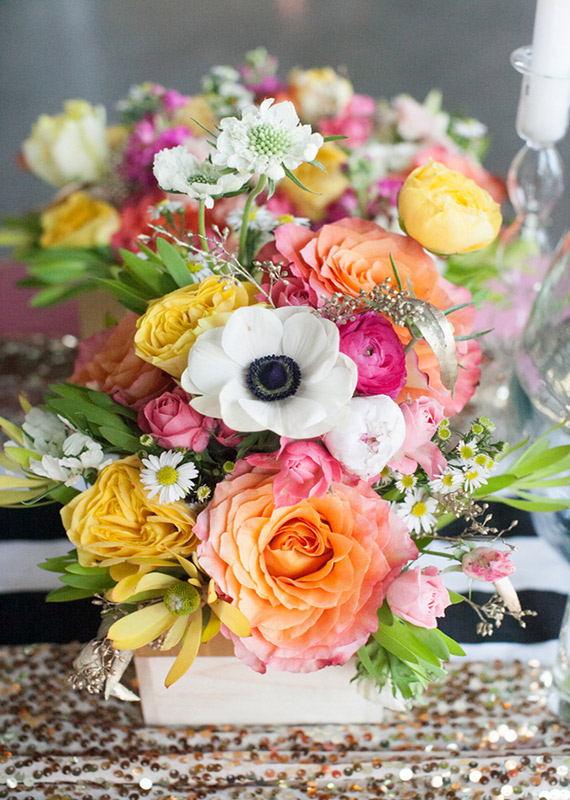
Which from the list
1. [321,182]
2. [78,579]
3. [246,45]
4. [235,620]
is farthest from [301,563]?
[246,45]

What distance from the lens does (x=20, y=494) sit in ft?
1.71

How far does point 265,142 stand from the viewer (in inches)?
17.0

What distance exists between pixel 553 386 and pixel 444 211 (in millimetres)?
189

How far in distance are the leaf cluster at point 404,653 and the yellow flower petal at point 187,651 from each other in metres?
0.12

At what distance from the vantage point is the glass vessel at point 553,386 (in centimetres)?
57

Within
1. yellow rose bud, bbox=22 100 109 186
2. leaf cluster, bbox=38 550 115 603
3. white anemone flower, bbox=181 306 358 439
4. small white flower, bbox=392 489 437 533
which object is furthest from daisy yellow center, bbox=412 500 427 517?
yellow rose bud, bbox=22 100 109 186

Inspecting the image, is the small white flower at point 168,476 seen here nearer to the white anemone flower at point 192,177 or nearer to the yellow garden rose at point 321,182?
the white anemone flower at point 192,177

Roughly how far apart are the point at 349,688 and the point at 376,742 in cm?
6

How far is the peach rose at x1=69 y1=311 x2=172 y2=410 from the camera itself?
0.49 meters

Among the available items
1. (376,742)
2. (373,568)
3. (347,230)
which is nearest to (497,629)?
(376,742)

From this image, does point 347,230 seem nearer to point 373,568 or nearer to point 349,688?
point 373,568

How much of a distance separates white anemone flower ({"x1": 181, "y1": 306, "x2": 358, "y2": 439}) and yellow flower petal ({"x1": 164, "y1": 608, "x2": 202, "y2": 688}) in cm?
15

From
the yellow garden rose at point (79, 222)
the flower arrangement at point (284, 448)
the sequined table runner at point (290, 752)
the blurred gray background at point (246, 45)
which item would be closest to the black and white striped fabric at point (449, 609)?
the sequined table runner at point (290, 752)

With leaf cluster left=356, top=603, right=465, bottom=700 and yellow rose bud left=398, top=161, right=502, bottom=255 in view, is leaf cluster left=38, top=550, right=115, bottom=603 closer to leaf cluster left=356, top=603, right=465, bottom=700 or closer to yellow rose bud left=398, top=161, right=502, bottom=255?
leaf cluster left=356, top=603, right=465, bottom=700
